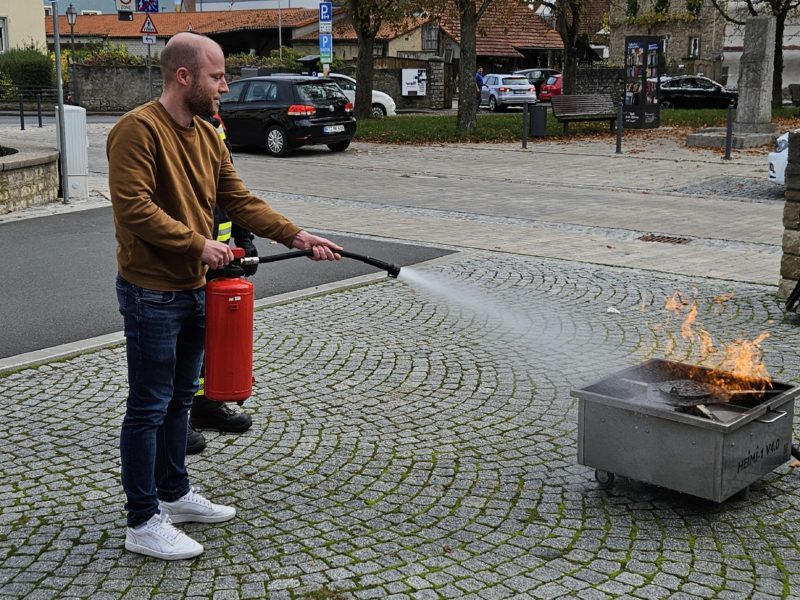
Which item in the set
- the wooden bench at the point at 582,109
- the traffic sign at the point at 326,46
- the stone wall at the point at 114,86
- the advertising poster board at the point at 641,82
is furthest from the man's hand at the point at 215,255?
the stone wall at the point at 114,86

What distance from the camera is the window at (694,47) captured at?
65.4 m

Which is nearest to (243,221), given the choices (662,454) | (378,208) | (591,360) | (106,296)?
(662,454)

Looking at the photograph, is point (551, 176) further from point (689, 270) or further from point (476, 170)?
point (689, 270)

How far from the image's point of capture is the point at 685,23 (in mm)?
65062

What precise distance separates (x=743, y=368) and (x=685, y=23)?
210 feet

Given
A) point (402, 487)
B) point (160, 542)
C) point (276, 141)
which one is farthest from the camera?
point (276, 141)

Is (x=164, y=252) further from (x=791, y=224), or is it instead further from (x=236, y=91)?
(x=236, y=91)

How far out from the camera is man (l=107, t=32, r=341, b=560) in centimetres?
397

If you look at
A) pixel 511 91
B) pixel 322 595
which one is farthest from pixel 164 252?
pixel 511 91

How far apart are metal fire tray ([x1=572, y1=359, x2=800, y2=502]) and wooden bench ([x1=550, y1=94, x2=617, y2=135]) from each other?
79.1 ft

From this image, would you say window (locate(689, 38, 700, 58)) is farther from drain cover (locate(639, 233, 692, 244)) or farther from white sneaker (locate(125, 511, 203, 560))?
white sneaker (locate(125, 511, 203, 560))

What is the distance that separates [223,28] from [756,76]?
140 feet

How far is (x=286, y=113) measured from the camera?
73.0ft

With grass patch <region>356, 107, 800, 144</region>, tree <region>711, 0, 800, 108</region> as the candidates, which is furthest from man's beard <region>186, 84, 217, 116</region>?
tree <region>711, 0, 800, 108</region>
